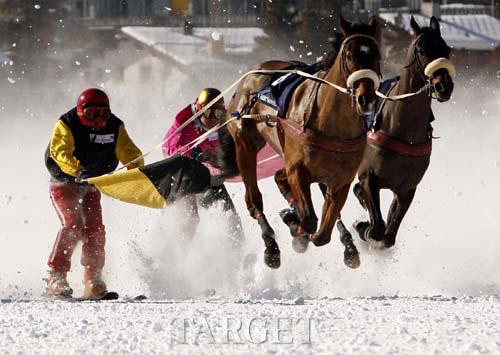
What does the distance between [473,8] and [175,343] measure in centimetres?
4036

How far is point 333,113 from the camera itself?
28.8 feet

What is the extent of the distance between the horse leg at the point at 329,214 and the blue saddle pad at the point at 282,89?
2.37ft

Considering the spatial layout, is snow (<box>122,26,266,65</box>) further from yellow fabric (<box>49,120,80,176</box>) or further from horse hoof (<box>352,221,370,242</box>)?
yellow fabric (<box>49,120,80,176</box>)

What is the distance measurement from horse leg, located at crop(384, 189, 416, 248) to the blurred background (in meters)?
0.31

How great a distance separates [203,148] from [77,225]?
1.54 m

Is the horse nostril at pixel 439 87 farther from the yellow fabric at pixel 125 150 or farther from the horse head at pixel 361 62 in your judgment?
the yellow fabric at pixel 125 150

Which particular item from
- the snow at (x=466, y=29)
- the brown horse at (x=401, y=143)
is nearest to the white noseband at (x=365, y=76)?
the brown horse at (x=401, y=143)

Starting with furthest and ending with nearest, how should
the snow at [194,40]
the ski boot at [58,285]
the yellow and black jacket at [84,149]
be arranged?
the snow at [194,40] < the ski boot at [58,285] < the yellow and black jacket at [84,149]

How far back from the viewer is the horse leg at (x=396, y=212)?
9.73 meters

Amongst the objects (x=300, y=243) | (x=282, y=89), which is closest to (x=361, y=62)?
(x=282, y=89)

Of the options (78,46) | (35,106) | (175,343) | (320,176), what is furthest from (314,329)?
(78,46)

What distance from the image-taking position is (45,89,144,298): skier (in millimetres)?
9367

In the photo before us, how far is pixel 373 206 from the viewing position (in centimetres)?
955

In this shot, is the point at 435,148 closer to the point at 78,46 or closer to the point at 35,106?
the point at 35,106
